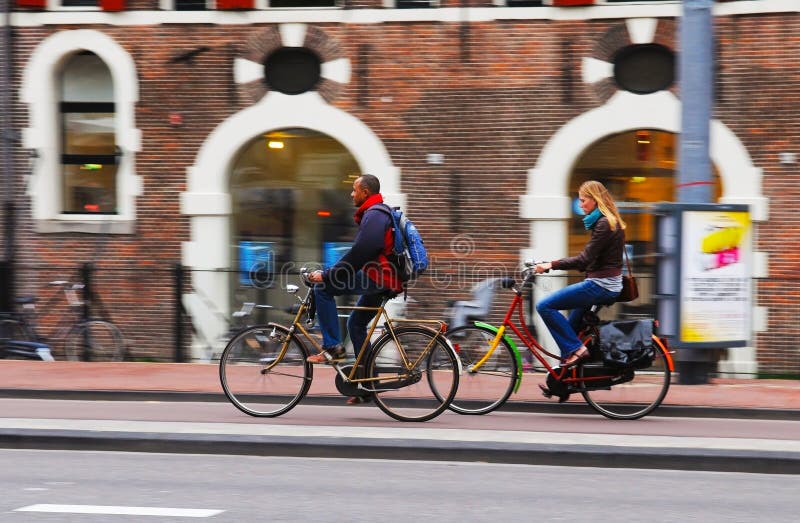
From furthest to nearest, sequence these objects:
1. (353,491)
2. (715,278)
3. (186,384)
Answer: (186,384) < (715,278) < (353,491)

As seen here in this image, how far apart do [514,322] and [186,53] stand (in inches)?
288

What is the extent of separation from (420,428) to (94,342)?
270 inches

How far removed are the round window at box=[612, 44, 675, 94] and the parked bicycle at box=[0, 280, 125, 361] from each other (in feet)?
23.6

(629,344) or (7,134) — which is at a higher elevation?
(7,134)

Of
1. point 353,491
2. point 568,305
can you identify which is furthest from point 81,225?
point 353,491

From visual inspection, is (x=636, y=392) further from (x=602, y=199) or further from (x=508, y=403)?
(x=602, y=199)

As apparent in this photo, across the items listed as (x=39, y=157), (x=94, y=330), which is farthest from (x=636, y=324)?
(x=39, y=157)

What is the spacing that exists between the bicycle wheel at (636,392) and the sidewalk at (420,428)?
0.40 ft

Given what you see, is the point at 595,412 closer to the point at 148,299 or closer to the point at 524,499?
the point at 524,499

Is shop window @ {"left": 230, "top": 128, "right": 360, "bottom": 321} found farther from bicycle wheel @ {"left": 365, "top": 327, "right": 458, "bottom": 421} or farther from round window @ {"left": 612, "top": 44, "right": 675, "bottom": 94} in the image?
bicycle wheel @ {"left": 365, "top": 327, "right": 458, "bottom": 421}

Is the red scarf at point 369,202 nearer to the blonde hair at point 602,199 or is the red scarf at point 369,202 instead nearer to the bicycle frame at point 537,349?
the bicycle frame at point 537,349

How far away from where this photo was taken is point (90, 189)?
14508 mm

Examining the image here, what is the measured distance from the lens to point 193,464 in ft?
22.1

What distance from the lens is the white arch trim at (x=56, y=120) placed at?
46.1 feet
